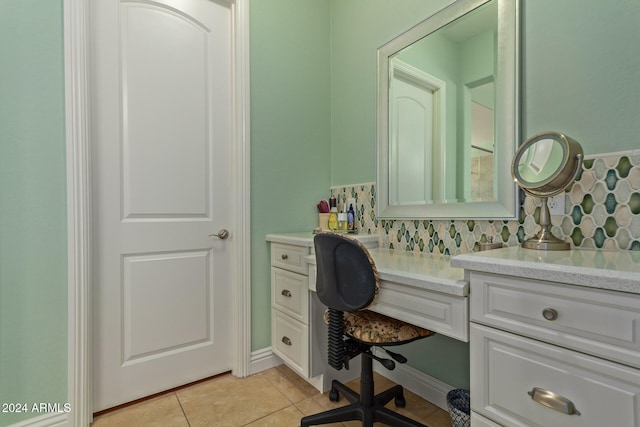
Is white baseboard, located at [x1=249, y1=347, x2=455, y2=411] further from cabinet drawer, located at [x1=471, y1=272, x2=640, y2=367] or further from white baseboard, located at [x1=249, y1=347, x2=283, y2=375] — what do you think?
cabinet drawer, located at [x1=471, y1=272, x2=640, y2=367]

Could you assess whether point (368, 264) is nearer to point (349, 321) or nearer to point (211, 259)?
point (349, 321)

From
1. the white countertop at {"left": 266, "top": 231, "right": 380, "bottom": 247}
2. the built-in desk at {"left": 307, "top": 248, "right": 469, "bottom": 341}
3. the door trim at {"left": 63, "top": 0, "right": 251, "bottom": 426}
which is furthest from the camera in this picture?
the white countertop at {"left": 266, "top": 231, "right": 380, "bottom": 247}

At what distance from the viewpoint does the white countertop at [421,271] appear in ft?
3.25

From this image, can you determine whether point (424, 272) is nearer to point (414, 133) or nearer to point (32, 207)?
point (414, 133)

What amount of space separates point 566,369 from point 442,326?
34cm

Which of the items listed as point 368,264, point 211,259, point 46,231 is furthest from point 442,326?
point 46,231

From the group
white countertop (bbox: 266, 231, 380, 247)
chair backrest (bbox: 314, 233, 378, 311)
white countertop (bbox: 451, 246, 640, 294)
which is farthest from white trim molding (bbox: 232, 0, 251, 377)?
white countertop (bbox: 451, 246, 640, 294)

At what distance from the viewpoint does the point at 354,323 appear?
1316mm

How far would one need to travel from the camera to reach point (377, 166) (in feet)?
6.33

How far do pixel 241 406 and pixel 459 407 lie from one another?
1116 mm

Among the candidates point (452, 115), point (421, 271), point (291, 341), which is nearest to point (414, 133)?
point (452, 115)

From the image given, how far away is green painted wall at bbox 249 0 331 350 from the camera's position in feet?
6.61

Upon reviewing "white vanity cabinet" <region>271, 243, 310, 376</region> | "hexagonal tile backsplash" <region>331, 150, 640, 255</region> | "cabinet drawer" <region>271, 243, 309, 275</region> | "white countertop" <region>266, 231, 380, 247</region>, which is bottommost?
"white vanity cabinet" <region>271, 243, 310, 376</region>

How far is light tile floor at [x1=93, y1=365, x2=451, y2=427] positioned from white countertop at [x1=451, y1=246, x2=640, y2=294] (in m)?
1.05
